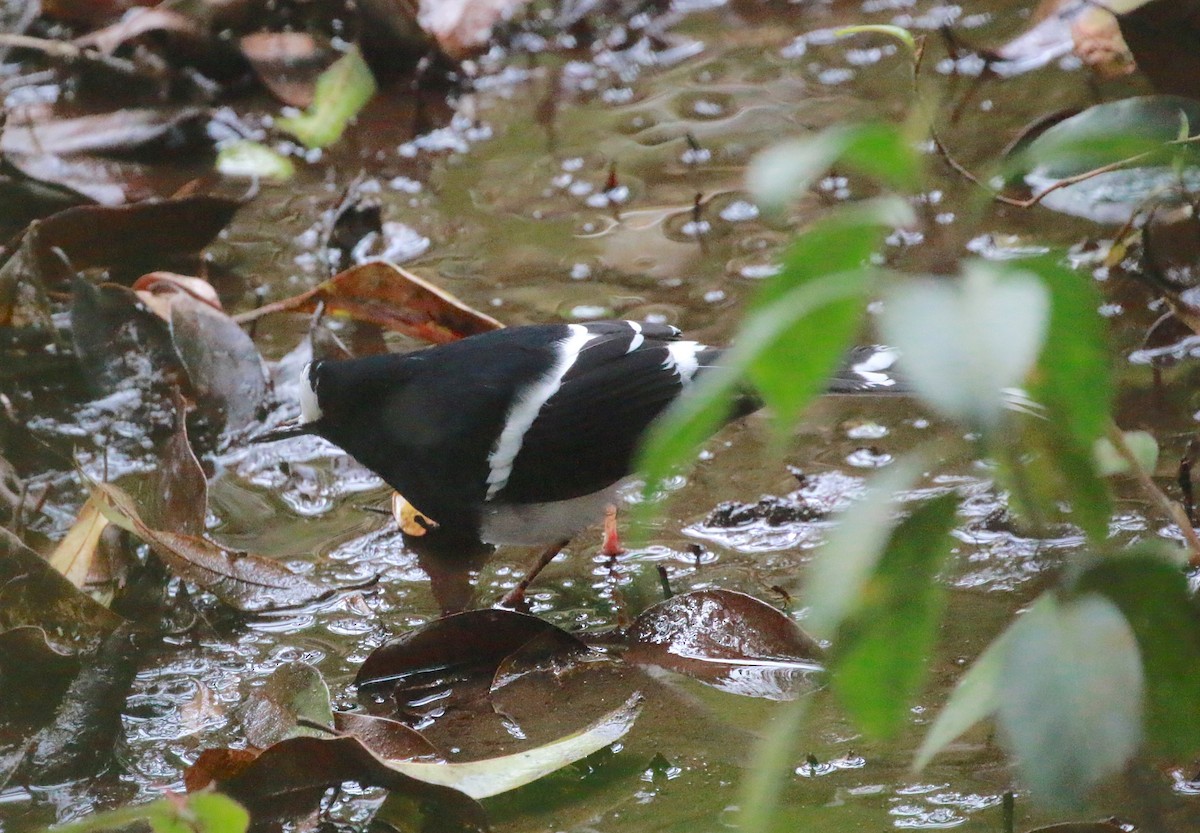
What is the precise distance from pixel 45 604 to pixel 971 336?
2.42 meters

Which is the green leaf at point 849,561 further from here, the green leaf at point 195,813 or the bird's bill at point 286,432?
the bird's bill at point 286,432

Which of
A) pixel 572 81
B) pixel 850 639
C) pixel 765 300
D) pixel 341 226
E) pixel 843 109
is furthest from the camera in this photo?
pixel 572 81

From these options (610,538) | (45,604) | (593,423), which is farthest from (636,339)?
(45,604)

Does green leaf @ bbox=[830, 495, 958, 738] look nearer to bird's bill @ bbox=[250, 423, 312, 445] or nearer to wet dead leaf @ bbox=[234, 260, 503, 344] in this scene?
bird's bill @ bbox=[250, 423, 312, 445]

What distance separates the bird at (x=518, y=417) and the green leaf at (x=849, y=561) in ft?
7.09

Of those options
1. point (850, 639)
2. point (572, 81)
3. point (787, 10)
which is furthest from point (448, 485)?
point (787, 10)

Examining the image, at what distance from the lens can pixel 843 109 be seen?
4.94 metres

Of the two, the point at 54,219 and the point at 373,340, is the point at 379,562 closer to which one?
the point at 373,340

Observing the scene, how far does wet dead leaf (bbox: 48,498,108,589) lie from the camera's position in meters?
2.85

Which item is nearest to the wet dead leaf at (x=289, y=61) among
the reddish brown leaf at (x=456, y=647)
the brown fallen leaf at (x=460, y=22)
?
the brown fallen leaf at (x=460, y=22)

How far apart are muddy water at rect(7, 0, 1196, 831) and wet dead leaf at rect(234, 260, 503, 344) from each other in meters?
0.27

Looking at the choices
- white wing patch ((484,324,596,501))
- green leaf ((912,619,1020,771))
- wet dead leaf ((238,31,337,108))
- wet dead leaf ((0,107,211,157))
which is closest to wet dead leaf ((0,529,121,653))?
white wing patch ((484,324,596,501))

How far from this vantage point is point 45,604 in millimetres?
2670

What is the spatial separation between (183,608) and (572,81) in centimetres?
344
